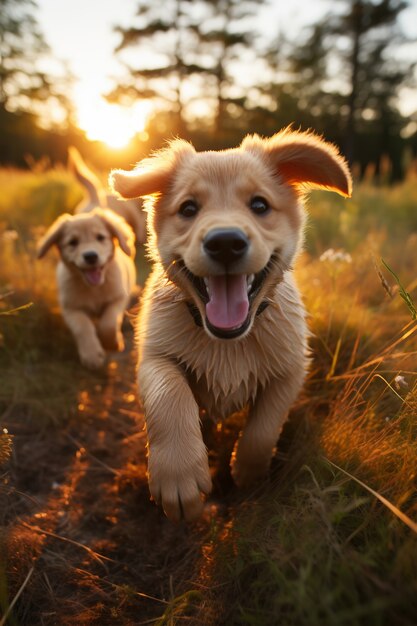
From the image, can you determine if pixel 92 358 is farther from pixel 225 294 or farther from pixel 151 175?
pixel 225 294

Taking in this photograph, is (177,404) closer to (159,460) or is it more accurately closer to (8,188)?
(159,460)

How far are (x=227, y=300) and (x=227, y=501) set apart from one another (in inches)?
39.3

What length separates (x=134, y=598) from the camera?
1715 mm

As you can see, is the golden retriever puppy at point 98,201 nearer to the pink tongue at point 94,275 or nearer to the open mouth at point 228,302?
the pink tongue at point 94,275

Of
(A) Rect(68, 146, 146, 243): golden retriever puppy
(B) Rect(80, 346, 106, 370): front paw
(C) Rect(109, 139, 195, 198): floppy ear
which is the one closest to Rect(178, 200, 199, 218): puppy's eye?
(C) Rect(109, 139, 195, 198): floppy ear

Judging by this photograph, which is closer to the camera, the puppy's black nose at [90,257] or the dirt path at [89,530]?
the dirt path at [89,530]

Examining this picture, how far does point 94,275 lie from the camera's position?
4.01m

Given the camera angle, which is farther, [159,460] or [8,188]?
[8,188]

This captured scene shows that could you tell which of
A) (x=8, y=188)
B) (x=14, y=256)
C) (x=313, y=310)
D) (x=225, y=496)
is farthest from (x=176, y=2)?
(x=225, y=496)

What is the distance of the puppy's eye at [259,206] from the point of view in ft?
6.76

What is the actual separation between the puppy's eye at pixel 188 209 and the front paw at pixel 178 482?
1.03m

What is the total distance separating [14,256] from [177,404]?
3376mm

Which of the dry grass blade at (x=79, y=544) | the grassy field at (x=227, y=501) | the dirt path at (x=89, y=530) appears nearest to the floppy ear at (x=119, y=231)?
the grassy field at (x=227, y=501)

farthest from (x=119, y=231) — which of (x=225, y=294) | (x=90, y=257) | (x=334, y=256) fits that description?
(x=225, y=294)
